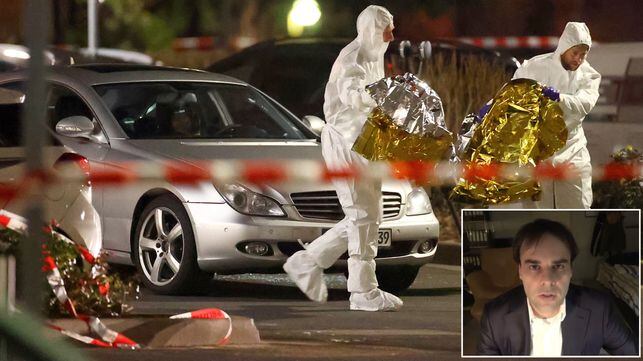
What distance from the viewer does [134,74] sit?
7.16 metres

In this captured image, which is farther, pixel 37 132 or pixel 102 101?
pixel 102 101

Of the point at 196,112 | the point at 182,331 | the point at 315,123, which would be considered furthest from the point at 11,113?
the point at 315,123

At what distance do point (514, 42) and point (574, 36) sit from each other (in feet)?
0.94

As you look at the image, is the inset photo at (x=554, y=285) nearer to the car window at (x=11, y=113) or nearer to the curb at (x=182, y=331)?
the curb at (x=182, y=331)

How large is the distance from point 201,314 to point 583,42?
7.25ft

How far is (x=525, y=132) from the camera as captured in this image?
7.00 metres

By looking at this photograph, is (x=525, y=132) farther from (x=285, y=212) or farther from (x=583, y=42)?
(x=285, y=212)

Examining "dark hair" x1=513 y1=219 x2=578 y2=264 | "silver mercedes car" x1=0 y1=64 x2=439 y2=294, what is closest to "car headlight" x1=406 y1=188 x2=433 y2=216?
"silver mercedes car" x1=0 y1=64 x2=439 y2=294

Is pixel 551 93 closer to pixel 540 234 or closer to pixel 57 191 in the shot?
pixel 540 234

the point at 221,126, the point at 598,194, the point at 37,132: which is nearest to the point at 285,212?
the point at 221,126

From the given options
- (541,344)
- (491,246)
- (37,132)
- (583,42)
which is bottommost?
(541,344)

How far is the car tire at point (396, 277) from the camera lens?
7.04 meters

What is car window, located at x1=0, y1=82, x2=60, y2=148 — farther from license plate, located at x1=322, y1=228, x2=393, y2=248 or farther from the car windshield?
license plate, located at x1=322, y1=228, x2=393, y2=248

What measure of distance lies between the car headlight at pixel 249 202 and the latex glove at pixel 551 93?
1372 mm
